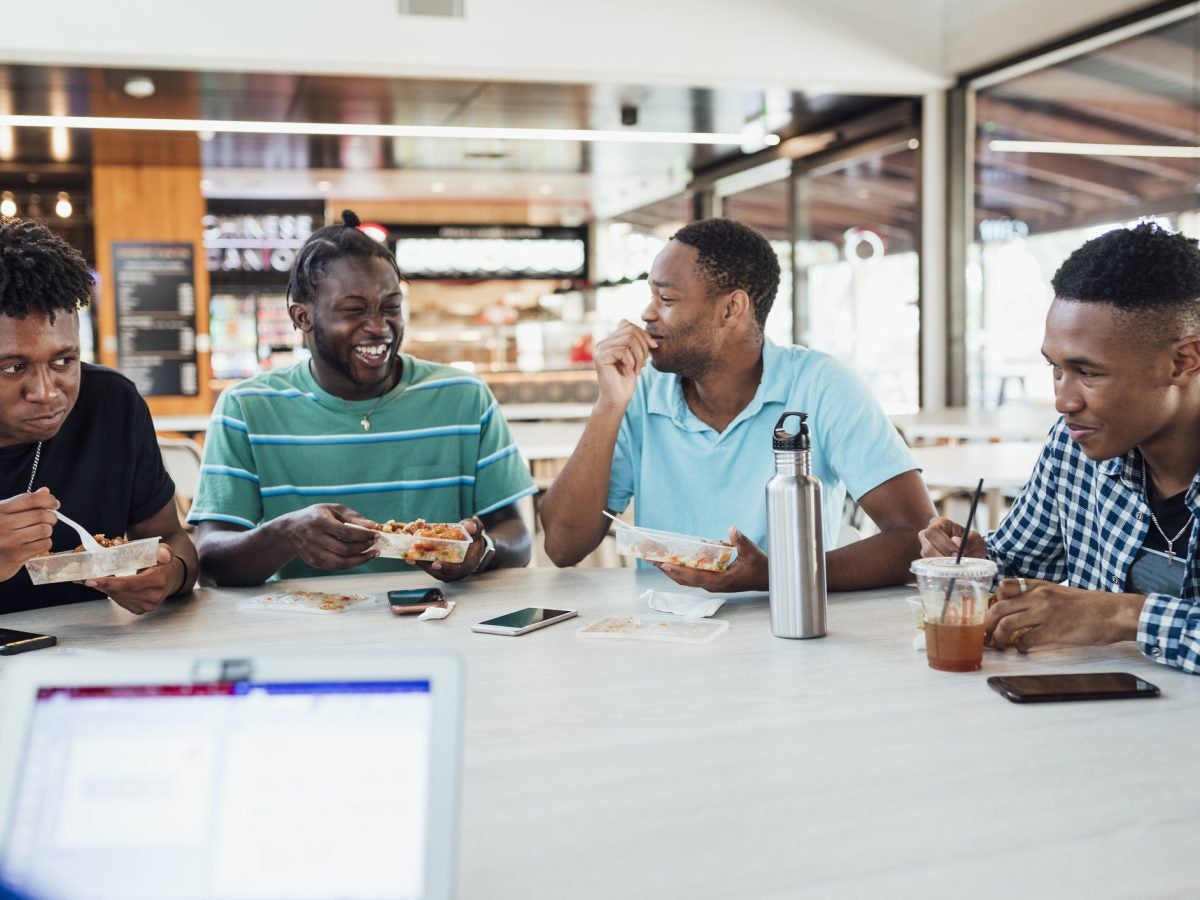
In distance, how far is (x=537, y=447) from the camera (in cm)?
397

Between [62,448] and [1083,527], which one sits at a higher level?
[62,448]

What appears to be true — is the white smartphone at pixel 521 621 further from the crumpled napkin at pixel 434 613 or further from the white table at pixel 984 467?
the white table at pixel 984 467

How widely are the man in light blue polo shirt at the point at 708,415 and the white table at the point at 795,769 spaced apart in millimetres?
538

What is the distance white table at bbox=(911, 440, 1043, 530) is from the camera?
324 centimetres

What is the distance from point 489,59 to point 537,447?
2643mm

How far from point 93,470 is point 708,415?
3.71 ft

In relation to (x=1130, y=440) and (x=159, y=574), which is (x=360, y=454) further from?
(x=1130, y=440)

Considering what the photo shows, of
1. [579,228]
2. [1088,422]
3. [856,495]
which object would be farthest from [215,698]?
[579,228]

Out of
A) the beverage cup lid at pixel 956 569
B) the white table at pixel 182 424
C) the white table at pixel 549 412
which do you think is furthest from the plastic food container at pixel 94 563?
the white table at pixel 182 424

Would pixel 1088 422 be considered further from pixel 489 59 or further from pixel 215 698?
pixel 489 59

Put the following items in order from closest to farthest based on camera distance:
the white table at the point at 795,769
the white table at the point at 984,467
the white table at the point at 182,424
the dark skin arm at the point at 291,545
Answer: the white table at the point at 795,769
the dark skin arm at the point at 291,545
the white table at the point at 984,467
the white table at the point at 182,424

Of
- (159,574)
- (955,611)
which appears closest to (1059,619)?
(955,611)

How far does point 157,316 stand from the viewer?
8.51 metres

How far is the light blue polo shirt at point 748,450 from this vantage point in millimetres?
1998
